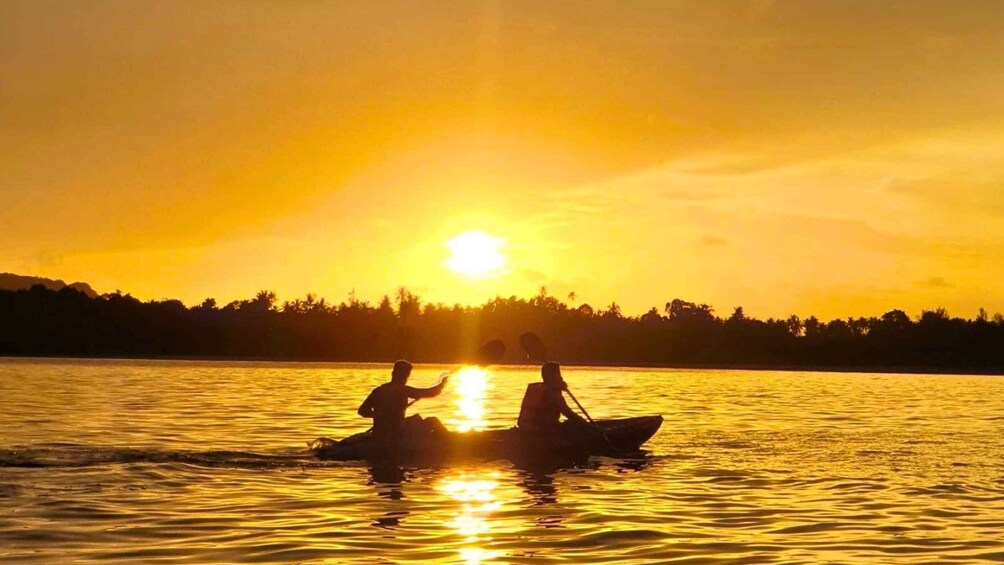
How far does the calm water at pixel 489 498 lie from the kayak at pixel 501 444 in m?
0.54

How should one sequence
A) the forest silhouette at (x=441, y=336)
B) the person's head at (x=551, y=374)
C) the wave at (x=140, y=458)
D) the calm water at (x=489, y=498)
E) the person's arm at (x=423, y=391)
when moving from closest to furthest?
the calm water at (x=489, y=498), the wave at (x=140, y=458), the person's arm at (x=423, y=391), the person's head at (x=551, y=374), the forest silhouette at (x=441, y=336)

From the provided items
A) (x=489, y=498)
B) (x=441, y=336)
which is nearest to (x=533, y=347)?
(x=489, y=498)

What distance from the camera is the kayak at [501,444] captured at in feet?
66.7

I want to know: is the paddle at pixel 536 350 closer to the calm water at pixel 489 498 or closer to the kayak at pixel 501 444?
the kayak at pixel 501 444

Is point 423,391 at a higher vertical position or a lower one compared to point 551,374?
lower

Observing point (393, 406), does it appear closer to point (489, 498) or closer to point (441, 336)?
point (489, 498)

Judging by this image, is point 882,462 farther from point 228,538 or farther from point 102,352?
point 102,352

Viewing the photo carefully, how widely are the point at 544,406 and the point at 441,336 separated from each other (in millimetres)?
98381

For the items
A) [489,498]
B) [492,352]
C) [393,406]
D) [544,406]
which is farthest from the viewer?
[544,406]

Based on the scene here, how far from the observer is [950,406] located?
44469 millimetres

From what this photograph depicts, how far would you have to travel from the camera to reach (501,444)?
21172mm

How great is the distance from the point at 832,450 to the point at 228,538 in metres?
A: 14.7

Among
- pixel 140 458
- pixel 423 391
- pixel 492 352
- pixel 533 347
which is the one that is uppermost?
pixel 533 347

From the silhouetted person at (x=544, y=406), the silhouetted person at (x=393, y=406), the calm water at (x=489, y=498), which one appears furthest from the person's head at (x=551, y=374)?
the silhouetted person at (x=393, y=406)
